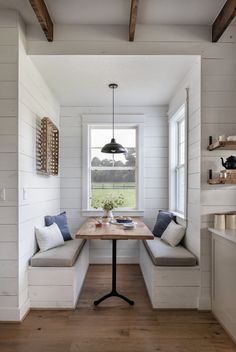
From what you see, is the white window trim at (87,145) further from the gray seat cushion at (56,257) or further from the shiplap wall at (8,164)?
the shiplap wall at (8,164)

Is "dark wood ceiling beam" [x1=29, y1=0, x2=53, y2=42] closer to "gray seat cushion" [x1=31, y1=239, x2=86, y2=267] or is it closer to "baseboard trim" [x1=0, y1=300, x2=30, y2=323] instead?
"gray seat cushion" [x1=31, y1=239, x2=86, y2=267]

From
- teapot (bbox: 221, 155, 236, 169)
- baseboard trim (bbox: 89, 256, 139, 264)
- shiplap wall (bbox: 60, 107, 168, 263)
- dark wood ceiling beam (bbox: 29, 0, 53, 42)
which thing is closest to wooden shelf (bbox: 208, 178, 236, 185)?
teapot (bbox: 221, 155, 236, 169)

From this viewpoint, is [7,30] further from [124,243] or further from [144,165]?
[124,243]

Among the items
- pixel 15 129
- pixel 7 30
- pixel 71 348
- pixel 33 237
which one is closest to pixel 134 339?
pixel 71 348

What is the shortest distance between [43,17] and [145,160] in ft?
8.55

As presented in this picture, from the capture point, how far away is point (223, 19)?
8.54ft

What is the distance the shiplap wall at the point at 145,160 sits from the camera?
4527 millimetres

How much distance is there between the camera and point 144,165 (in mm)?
4539

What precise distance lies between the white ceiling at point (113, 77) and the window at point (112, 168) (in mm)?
519

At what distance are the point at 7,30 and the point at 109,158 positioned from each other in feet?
8.19

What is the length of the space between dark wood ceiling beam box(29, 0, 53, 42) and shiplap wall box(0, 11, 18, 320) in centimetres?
28

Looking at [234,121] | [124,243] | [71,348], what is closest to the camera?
[71,348]

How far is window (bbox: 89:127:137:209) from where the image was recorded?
184 inches

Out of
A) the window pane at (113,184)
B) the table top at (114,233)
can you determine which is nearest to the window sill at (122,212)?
the window pane at (113,184)
